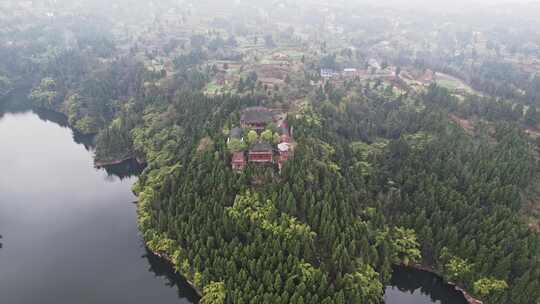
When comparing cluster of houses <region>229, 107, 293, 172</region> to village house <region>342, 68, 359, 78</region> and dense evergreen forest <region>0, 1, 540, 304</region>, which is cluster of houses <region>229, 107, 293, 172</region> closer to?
dense evergreen forest <region>0, 1, 540, 304</region>

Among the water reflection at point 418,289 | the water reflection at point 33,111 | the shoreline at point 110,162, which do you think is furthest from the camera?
the water reflection at point 33,111

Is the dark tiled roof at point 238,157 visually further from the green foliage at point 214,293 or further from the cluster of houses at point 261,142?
the green foliage at point 214,293

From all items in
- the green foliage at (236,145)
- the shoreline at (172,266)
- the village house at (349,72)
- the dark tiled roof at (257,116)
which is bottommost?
the shoreline at (172,266)

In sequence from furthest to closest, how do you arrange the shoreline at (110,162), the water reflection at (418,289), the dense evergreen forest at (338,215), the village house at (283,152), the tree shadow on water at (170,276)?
the shoreline at (110,162)
the village house at (283,152)
the water reflection at (418,289)
the tree shadow on water at (170,276)
the dense evergreen forest at (338,215)

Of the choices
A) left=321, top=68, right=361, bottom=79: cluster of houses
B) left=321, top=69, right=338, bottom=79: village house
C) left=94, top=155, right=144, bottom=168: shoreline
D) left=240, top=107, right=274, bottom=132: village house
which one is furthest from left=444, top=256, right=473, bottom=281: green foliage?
left=321, top=69, right=338, bottom=79: village house

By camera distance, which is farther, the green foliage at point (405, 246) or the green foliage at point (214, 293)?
the green foliage at point (405, 246)

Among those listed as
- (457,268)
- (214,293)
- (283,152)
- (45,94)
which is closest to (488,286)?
(457,268)

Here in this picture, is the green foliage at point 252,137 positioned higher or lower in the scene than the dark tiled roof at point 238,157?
higher

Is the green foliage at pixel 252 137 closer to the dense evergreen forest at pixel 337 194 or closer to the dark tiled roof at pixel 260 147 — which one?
the dark tiled roof at pixel 260 147

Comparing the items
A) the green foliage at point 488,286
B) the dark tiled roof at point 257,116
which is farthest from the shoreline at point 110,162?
the green foliage at point 488,286
